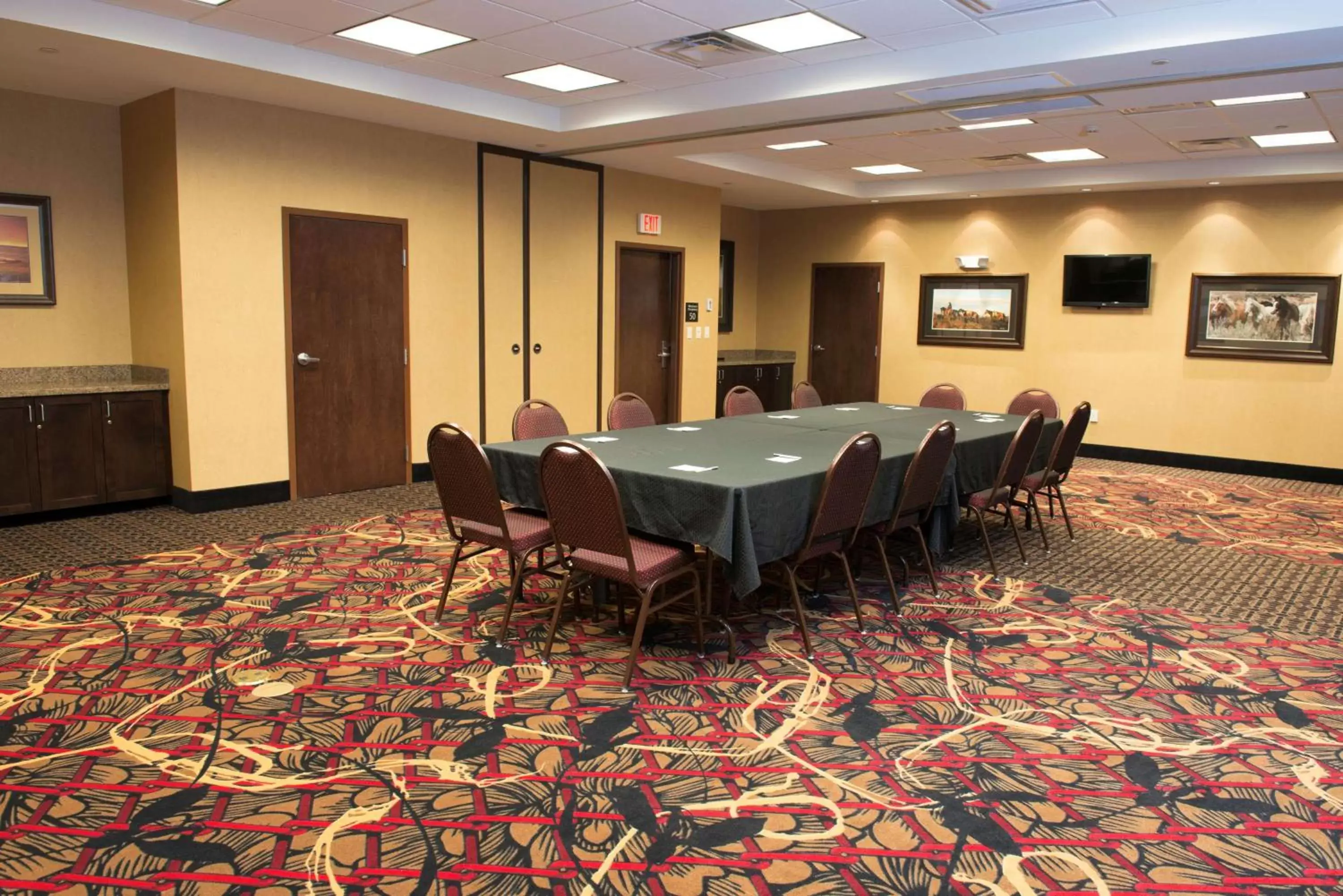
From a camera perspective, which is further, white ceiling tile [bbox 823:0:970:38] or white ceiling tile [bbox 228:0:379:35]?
white ceiling tile [bbox 228:0:379:35]

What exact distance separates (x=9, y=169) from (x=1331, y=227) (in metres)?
11.1

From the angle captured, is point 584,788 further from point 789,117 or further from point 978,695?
point 789,117

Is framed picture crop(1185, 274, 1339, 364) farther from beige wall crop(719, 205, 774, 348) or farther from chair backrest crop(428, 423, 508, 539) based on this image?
chair backrest crop(428, 423, 508, 539)

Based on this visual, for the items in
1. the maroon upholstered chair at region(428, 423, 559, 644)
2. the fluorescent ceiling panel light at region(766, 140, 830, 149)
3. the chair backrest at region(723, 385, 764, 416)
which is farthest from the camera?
the fluorescent ceiling panel light at region(766, 140, 830, 149)

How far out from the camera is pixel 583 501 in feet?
12.0

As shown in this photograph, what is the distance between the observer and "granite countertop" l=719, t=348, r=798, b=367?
1212 centimetres

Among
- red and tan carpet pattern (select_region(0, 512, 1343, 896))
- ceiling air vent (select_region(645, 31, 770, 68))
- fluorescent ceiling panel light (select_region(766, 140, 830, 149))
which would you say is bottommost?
red and tan carpet pattern (select_region(0, 512, 1343, 896))

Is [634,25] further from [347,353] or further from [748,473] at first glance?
[347,353]

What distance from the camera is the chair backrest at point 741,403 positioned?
22.7 ft

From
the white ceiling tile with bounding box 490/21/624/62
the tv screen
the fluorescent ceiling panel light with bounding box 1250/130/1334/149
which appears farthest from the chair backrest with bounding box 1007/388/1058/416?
the white ceiling tile with bounding box 490/21/624/62

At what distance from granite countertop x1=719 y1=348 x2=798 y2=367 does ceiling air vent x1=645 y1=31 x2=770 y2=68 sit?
6.07 m

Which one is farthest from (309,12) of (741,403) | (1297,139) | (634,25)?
(1297,139)

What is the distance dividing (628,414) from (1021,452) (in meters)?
2.45

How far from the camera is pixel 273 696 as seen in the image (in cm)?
357
